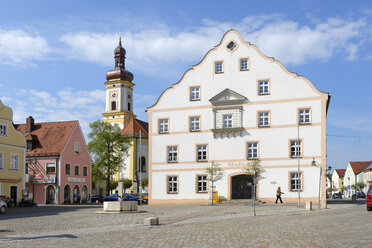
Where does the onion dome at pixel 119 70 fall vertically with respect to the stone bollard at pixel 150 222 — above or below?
above

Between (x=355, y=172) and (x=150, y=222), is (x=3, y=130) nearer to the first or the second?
(x=150, y=222)

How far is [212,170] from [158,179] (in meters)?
6.68

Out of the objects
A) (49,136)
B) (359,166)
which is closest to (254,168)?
(49,136)

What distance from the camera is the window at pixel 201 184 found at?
151ft

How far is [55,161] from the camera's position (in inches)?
2200

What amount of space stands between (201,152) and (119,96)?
5527 centimetres

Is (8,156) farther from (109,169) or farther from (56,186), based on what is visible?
(109,169)

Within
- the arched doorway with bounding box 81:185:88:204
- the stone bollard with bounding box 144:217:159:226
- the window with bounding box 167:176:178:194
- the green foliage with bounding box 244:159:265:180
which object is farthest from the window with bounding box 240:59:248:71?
the stone bollard with bounding box 144:217:159:226

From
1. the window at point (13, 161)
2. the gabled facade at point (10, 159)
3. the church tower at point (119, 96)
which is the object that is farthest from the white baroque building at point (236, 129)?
the church tower at point (119, 96)

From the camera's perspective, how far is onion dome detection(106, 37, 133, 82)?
329ft

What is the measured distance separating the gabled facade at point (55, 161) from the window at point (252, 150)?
74.5 feet

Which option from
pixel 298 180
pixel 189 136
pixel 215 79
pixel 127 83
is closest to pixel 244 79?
pixel 215 79

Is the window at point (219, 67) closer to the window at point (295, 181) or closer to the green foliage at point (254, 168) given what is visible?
the green foliage at point (254, 168)

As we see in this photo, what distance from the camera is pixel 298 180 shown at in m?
41.9
